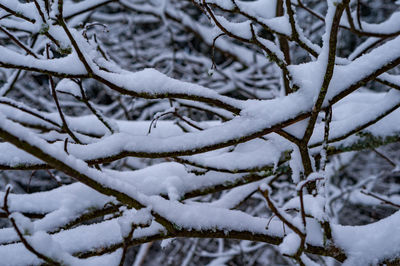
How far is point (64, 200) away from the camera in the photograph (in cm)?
139

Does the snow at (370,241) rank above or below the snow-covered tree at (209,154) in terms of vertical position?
below

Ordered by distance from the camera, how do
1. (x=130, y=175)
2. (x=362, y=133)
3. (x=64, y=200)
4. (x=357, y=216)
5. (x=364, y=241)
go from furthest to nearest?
(x=357, y=216), (x=362, y=133), (x=130, y=175), (x=64, y=200), (x=364, y=241)

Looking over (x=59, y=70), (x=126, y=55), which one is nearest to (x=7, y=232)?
(x=59, y=70)

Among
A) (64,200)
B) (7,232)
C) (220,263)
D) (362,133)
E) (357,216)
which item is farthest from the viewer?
(357,216)

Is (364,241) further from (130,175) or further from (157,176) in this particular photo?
(130,175)

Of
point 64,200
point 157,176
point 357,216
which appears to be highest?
point 357,216

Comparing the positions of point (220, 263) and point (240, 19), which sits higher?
point (240, 19)

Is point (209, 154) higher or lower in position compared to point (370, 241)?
higher

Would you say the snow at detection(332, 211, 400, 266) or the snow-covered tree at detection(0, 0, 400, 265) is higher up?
the snow-covered tree at detection(0, 0, 400, 265)

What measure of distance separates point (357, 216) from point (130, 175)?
5.54 meters

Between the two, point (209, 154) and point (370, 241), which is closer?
point (370, 241)

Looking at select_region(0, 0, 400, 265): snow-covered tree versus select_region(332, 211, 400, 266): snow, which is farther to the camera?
select_region(332, 211, 400, 266): snow

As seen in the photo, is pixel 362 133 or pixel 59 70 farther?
pixel 362 133

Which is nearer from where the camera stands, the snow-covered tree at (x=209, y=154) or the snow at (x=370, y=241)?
the snow-covered tree at (x=209, y=154)
